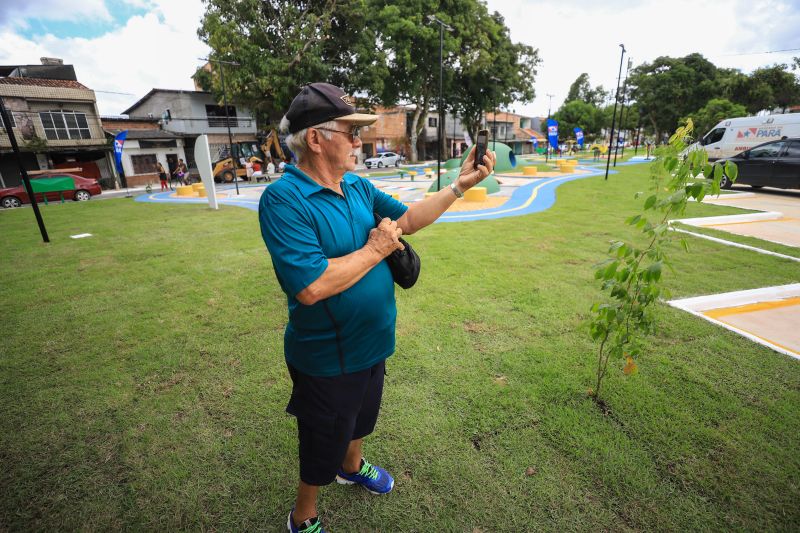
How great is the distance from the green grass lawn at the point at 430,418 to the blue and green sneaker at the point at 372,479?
0.21 feet

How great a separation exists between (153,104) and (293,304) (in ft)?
133

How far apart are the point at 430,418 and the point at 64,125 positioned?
33.8 metres

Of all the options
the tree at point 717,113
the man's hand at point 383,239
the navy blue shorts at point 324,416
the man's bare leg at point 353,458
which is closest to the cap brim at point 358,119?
the man's hand at point 383,239

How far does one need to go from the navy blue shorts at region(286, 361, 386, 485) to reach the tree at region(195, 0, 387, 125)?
81.7 feet

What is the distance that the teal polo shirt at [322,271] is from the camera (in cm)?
142

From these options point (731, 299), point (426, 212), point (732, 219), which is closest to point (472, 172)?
point (426, 212)

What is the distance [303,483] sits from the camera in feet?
5.98

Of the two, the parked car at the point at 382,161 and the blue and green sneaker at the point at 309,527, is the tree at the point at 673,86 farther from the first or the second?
the blue and green sneaker at the point at 309,527

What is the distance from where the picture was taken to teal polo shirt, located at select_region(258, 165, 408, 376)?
142cm

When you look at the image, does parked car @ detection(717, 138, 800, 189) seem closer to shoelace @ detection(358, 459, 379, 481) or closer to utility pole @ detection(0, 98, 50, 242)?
shoelace @ detection(358, 459, 379, 481)

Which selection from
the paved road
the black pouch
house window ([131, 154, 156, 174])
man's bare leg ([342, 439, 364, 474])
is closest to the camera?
the black pouch

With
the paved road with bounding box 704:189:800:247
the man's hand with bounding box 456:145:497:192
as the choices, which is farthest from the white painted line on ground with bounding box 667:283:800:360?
the man's hand with bounding box 456:145:497:192

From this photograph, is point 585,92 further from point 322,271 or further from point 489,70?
point 322,271

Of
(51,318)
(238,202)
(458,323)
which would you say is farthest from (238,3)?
(458,323)
